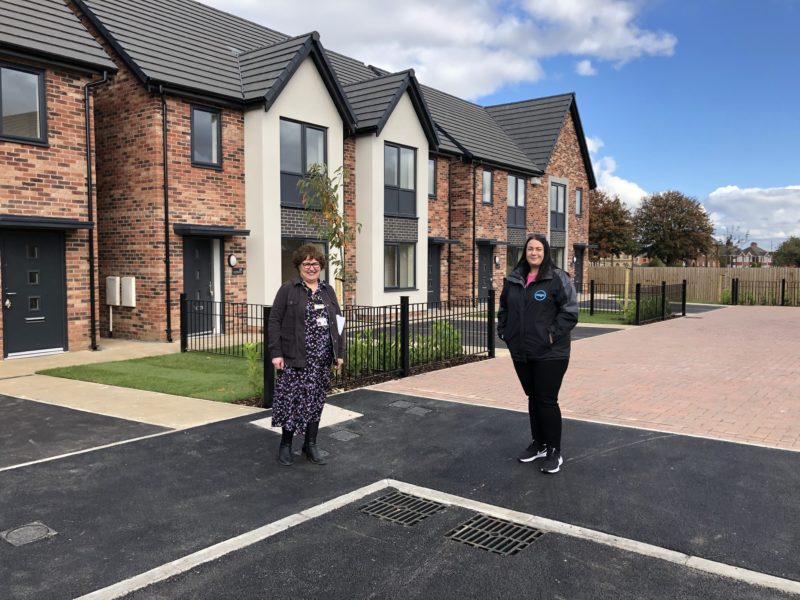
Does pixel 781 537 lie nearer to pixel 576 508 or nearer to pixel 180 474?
pixel 576 508

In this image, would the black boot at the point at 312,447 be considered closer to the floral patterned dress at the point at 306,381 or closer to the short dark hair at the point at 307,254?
the floral patterned dress at the point at 306,381

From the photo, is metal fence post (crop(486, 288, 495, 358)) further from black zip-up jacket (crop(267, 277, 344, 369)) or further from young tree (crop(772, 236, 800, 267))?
young tree (crop(772, 236, 800, 267))

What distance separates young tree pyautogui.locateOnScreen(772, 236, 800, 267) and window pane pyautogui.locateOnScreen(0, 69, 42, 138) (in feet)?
253

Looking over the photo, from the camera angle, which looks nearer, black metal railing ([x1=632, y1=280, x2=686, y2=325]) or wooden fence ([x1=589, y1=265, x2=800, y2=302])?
black metal railing ([x1=632, y1=280, x2=686, y2=325])

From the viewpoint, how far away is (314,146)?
16.8m

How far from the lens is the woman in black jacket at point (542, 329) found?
526 cm

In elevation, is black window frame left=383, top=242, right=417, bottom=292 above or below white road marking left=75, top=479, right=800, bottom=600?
above

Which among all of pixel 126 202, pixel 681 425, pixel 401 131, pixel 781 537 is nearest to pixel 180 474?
pixel 781 537

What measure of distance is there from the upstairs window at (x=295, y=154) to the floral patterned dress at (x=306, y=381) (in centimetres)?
1102

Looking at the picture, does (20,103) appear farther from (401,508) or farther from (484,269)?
(484,269)

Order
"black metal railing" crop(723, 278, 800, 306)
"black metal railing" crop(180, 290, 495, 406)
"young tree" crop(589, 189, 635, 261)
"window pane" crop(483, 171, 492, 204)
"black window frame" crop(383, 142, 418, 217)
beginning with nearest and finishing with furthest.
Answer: "black metal railing" crop(180, 290, 495, 406), "black window frame" crop(383, 142, 418, 217), "window pane" crop(483, 171, 492, 204), "black metal railing" crop(723, 278, 800, 306), "young tree" crop(589, 189, 635, 261)

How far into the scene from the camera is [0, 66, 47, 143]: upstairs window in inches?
436

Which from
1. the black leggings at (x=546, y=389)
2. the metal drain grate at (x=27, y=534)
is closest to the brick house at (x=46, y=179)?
the metal drain grate at (x=27, y=534)

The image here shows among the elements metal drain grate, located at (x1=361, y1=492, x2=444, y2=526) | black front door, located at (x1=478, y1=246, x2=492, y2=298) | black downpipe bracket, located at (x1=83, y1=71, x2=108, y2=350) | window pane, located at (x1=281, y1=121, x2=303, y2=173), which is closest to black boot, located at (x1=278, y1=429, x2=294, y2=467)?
metal drain grate, located at (x1=361, y1=492, x2=444, y2=526)
